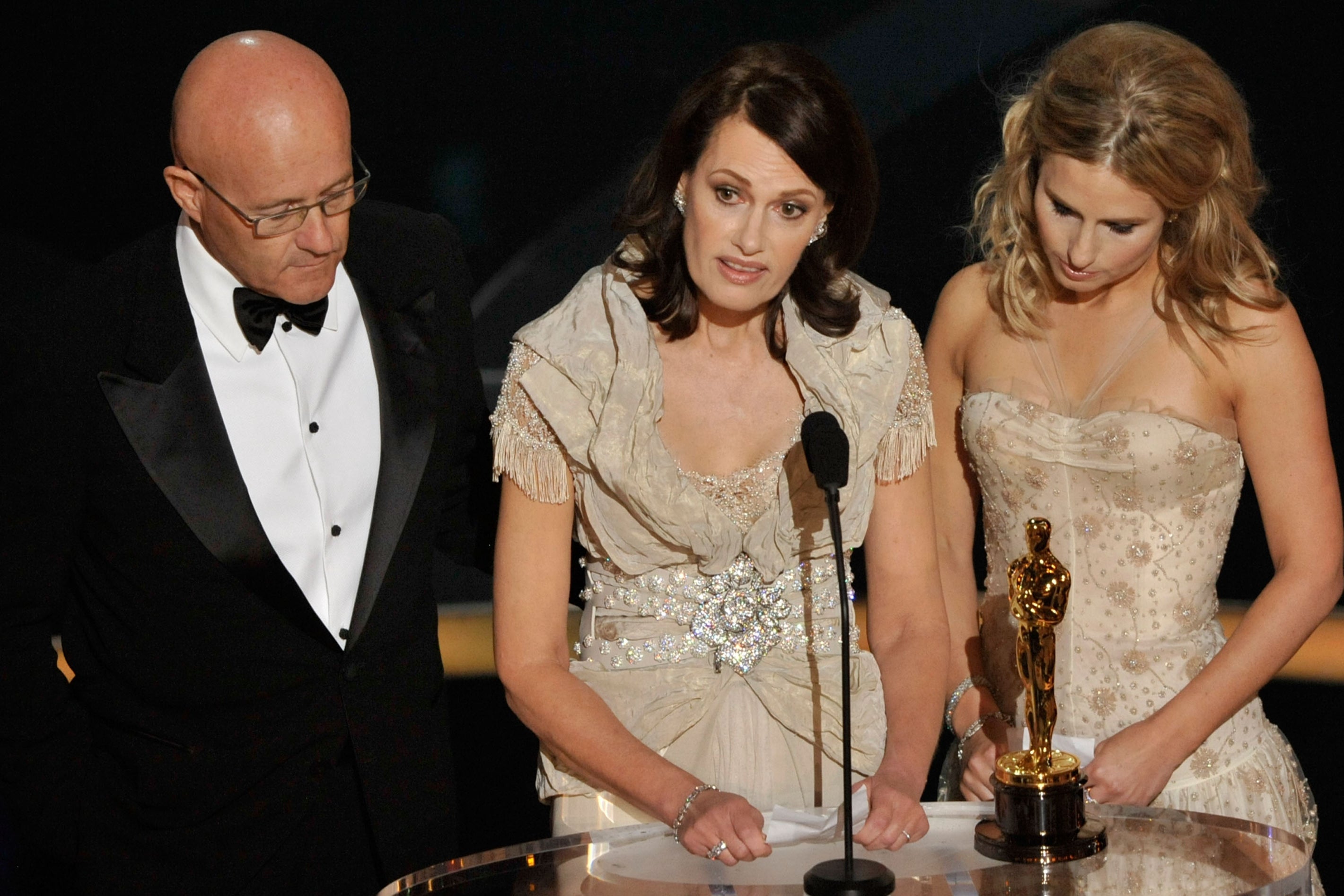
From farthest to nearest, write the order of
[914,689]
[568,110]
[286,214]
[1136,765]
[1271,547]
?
[568,110] < [1271,547] < [1136,765] < [914,689] < [286,214]

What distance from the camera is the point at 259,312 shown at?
7.17 ft

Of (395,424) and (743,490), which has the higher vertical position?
(395,424)

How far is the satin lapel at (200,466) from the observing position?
2088 millimetres

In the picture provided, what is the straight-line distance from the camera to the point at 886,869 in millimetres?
1648

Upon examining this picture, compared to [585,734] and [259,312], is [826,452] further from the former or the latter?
[259,312]

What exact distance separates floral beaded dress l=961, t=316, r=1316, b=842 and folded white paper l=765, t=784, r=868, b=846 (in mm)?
745

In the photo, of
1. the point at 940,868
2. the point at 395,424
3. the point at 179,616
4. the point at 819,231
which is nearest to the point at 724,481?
the point at 819,231

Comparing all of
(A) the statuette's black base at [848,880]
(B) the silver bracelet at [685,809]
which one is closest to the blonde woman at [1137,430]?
(B) the silver bracelet at [685,809]

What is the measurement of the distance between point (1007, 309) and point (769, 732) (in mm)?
854

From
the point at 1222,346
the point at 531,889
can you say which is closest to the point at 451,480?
the point at 531,889

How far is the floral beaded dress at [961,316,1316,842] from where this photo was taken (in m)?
2.46

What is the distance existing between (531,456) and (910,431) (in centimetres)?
58

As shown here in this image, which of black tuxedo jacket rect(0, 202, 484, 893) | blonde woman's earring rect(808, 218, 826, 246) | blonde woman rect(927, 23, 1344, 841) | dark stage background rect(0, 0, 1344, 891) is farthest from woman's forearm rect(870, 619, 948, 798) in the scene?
dark stage background rect(0, 0, 1344, 891)

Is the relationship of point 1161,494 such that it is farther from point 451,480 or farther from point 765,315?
point 451,480
